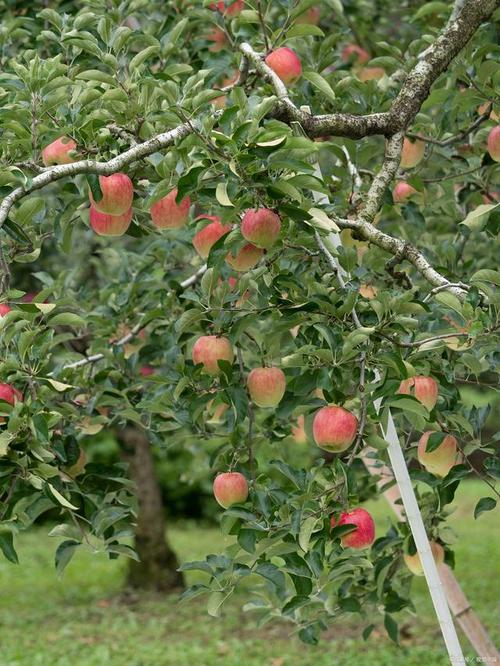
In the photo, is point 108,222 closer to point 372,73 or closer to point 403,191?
point 403,191

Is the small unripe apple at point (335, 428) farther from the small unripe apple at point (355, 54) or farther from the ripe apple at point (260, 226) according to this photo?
the small unripe apple at point (355, 54)

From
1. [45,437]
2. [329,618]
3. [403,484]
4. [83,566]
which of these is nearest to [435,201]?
[403,484]

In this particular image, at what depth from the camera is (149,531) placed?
16.4 ft

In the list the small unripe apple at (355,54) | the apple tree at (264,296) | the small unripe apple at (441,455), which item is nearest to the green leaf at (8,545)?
the apple tree at (264,296)

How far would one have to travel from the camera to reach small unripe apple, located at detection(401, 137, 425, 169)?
2.40 m

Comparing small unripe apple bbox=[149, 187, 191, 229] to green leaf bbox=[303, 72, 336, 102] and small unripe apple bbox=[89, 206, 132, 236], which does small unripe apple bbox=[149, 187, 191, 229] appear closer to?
small unripe apple bbox=[89, 206, 132, 236]

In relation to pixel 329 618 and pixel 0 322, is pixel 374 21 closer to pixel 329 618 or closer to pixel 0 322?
pixel 329 618

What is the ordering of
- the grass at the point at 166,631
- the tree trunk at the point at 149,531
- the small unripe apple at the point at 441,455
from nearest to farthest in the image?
the small unripe apple at the point at 441,455
the grass at the point at 166,631
the tree trunk at the point at 149,531

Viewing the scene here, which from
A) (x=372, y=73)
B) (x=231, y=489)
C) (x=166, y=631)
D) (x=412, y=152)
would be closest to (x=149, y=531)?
(x=166, y=631)

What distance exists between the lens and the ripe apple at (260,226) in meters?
1.58

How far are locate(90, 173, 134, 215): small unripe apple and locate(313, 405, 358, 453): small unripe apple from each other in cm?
51

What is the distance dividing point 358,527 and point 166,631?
111 inches

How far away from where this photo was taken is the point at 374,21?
147 inches

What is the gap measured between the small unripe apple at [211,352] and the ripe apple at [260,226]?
0.35m
